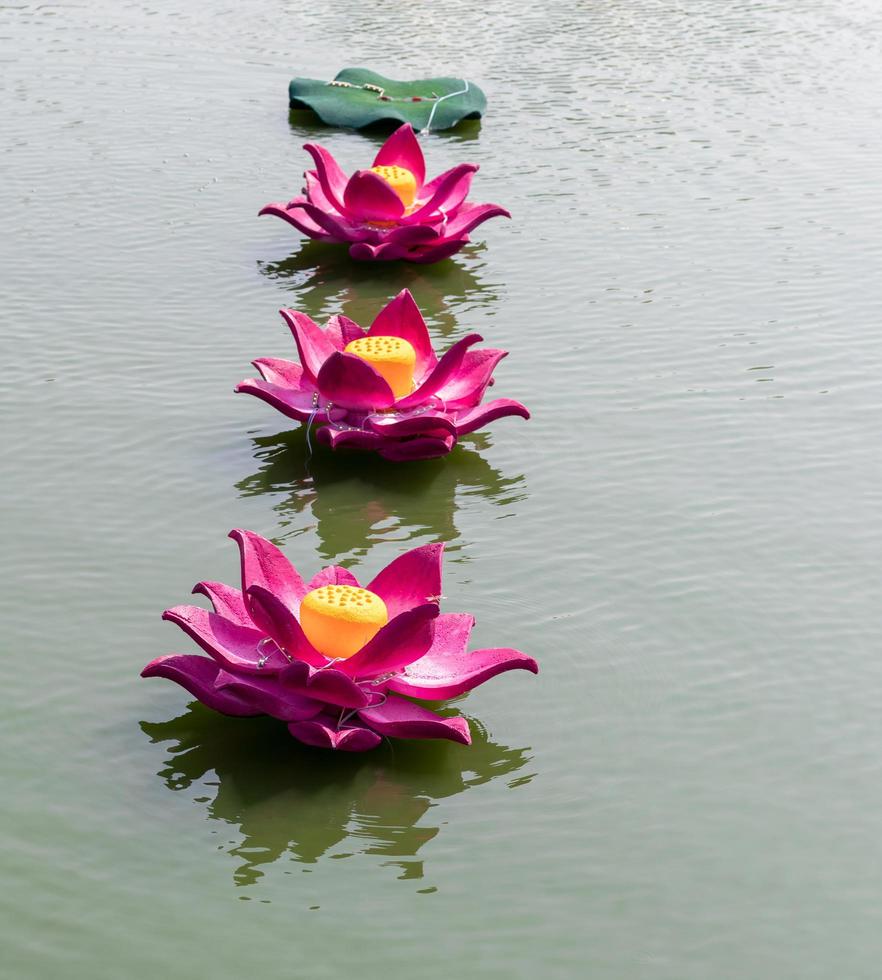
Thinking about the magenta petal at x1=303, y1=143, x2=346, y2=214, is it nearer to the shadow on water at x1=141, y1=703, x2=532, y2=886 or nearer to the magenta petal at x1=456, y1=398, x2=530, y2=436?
the magenta petal at x1=456, y1=398, x2=530, y2=436

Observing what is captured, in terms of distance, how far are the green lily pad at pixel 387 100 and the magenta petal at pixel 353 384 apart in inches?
154

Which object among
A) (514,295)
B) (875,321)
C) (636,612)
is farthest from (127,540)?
(875,321)

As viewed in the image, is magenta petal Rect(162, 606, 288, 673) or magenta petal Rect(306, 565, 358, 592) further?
magenta petal Rect(306, 565, 358, 592)

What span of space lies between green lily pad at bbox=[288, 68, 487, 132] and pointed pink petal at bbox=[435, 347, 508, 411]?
3651 mm

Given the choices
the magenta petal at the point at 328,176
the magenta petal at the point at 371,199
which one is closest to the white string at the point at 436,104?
the magenta petal at the point at 328,176

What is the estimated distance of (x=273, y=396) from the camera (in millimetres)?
4922

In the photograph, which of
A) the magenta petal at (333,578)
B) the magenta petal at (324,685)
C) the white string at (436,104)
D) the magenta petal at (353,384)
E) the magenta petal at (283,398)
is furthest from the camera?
the white string at (436,104)

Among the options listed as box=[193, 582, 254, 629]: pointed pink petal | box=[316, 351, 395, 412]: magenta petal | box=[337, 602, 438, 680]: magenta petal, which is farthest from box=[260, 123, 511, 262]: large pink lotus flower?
box=[337, 602, 438, 680]: magenta petal

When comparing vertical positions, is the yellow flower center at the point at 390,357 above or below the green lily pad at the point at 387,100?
above

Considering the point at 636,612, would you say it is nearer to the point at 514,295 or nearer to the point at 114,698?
the point at 114,698

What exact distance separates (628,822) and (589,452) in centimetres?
194

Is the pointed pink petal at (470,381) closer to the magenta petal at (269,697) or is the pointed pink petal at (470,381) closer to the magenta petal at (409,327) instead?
the magenta petal at (409,327)

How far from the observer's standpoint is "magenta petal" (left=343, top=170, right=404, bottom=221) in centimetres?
654

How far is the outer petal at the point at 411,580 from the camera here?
3684mm
